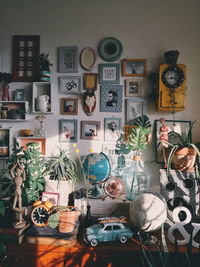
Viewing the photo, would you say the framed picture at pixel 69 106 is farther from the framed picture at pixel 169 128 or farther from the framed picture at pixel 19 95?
the framed picture at pixel 169 128

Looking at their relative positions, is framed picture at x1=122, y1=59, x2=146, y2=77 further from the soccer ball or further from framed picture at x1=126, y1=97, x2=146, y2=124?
the soccer ball

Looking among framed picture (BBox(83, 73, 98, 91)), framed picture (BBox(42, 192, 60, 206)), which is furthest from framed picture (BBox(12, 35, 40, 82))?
framed picture (BBox(42, 192, 60, 206))

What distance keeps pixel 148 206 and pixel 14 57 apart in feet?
7.59

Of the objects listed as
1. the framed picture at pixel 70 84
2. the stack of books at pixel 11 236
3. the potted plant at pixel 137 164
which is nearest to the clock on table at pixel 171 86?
the potted plant at pixel 137 164

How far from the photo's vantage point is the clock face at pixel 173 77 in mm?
2365

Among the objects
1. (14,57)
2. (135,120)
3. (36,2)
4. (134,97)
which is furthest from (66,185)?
(36,2)

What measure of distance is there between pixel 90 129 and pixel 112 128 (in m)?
0.27

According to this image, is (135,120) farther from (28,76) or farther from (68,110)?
(28,76)

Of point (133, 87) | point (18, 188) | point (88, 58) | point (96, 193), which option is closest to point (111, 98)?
point (133, 87)

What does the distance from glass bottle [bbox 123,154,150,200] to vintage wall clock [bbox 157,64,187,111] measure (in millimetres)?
678

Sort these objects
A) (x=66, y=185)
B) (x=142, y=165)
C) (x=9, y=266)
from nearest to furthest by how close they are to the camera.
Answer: (x=9, y=266) < (x=66, y=185) < (x=142, y=165)

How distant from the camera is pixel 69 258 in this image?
6.19ft

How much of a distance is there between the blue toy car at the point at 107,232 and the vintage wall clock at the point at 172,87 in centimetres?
132

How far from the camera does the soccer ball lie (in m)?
1.86
